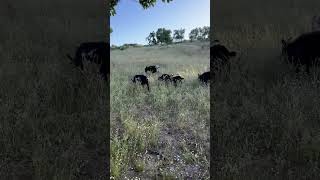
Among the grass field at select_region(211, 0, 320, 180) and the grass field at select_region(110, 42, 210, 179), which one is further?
the grass field at select_region(110, 42, 210, 179)

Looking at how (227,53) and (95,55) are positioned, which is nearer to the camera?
(95,55)

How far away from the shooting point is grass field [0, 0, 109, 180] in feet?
19.1

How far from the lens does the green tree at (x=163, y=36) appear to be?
6347cm

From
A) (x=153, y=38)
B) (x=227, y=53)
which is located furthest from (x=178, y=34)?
(x=227, y=53)

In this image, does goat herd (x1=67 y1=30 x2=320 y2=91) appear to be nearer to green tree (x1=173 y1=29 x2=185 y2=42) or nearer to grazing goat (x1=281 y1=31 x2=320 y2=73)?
grazing goat (x1=281 y1=31 x2=320 y2=73)

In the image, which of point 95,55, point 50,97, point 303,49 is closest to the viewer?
point 50,97

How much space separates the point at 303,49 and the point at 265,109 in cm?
201

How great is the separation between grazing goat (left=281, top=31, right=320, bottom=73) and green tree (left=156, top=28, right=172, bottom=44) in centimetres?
5456

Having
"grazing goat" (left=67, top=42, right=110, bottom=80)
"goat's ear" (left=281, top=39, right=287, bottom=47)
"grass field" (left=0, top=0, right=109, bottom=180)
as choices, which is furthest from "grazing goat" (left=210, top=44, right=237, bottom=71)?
"grass field" (left=0, top=0, right=109, bottom=180)

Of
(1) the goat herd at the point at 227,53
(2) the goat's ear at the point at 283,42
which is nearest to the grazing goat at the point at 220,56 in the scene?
(1) the goat herd at the point at 227,53

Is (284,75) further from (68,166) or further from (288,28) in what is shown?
(68,166)

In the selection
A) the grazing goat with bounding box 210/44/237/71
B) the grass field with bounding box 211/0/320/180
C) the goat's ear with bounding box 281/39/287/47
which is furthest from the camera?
the goat's ear with bounding box 281/39/287/47

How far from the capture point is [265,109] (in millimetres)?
6871

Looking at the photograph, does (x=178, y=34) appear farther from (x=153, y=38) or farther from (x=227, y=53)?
(x=227, y=53)
